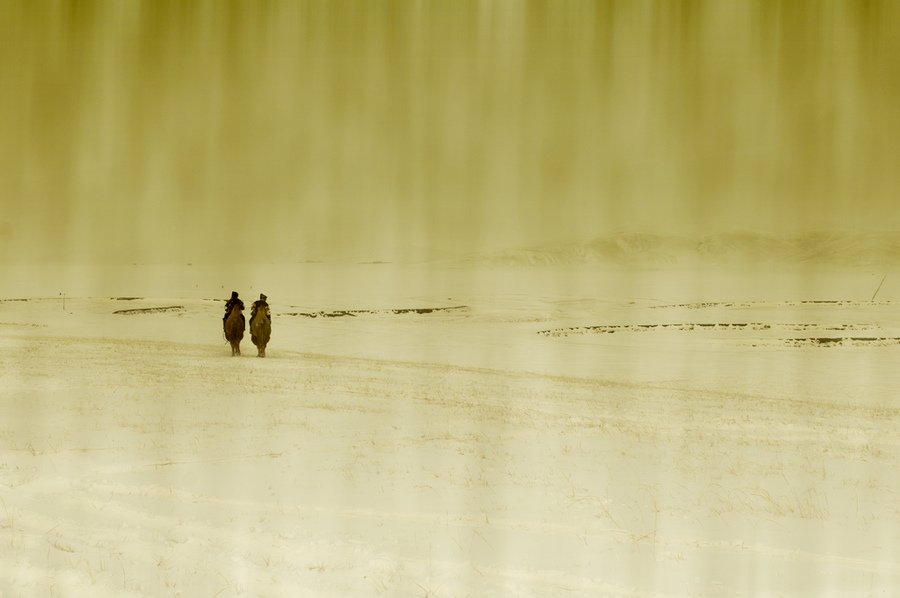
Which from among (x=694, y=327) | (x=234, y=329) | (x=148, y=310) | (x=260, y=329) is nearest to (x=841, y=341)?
(x=694, y=327)

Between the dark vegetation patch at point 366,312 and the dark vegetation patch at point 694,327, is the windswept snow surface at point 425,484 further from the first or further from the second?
the dark vegetation patch at point 366,312

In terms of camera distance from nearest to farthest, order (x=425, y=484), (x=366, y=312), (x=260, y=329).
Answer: (x=425, y=484) < (x=260, y=329) < (x=366, y=312)

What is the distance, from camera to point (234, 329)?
72.8 ft

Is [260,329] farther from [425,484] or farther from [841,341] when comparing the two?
[841,341]

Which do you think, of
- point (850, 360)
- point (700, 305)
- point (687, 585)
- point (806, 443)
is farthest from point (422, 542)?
point (700, 305)

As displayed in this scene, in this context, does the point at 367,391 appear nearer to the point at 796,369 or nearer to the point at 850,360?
the point at 796,369

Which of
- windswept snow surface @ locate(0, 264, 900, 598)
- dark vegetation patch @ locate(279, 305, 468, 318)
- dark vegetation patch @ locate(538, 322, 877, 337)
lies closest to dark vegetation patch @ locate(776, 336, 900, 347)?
dark vegetation patch @ locate(538, 322, 877, 337)

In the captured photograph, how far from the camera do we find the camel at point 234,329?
2216 centimetres

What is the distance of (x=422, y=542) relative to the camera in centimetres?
611

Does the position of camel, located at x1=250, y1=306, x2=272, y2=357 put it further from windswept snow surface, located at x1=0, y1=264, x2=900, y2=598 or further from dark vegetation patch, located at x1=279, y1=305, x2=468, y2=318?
dark vegetation patch, located at x1=279, y1=305, x2=468, y2=318

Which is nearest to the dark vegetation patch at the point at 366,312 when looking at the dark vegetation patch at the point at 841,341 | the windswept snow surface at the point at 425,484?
the dark vegetation patch at the point at 841,341

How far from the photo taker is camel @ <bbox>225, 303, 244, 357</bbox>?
22156mm

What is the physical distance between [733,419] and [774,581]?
7.75 m

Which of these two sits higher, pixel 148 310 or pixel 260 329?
pixel 148 310
